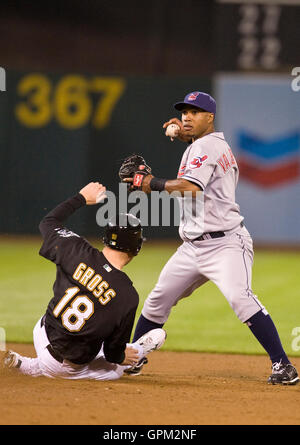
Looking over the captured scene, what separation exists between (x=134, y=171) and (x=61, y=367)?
4.54 ft

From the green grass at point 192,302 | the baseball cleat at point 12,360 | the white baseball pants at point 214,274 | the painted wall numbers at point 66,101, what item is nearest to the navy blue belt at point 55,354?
the baseball cleat at point 12,360

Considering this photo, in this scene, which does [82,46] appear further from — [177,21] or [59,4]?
[177,21]

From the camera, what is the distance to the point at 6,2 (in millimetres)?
20734

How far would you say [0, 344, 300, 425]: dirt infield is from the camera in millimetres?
4070

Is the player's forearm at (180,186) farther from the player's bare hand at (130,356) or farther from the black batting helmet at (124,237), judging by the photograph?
the player's bare hand at (130,356)

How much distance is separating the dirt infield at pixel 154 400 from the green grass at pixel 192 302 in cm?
154

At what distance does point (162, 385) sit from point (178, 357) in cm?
144

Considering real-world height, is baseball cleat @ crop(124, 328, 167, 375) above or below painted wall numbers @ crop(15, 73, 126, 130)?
below

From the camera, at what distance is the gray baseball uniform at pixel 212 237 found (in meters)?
5.20

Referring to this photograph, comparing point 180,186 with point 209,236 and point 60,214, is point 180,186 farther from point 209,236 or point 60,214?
point 60,214

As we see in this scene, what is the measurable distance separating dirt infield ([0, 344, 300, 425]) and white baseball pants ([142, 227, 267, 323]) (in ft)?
1.70

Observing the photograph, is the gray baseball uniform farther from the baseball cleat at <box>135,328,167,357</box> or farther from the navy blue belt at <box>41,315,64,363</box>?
the navy blue belt at <box>41,315,64,363</box>

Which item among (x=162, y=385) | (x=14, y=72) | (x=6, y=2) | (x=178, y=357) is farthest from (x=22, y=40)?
(x=162, y=385)

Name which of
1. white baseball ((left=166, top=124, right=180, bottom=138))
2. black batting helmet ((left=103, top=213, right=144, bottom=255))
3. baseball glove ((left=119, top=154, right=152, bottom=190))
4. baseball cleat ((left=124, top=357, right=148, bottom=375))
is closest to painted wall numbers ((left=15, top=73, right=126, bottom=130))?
white baseball ((left=166, top=124, right=180, bottom=138))
